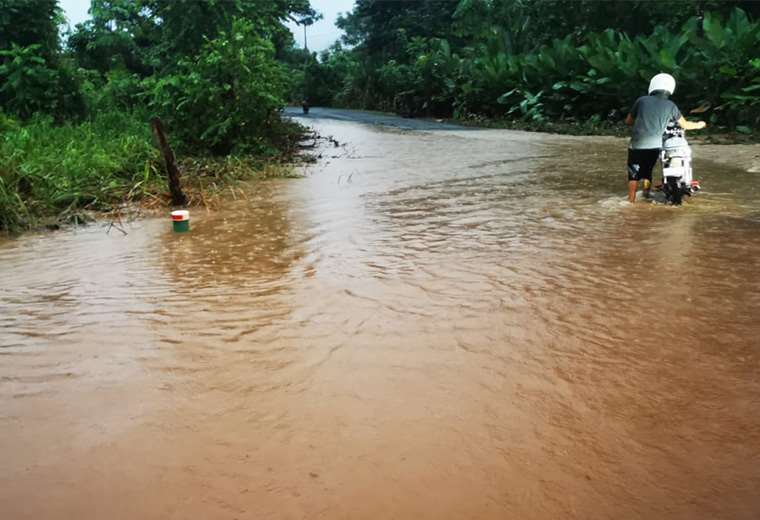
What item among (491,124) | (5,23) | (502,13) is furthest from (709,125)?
(5,23)

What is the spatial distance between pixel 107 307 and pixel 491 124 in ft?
62.9

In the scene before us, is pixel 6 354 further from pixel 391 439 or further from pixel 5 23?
pixel 5 23

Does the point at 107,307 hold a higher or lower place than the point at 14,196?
lower

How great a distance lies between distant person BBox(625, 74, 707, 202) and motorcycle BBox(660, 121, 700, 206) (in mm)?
113

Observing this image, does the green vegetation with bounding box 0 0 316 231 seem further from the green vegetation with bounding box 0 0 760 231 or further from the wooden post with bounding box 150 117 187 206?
the wooden post with bounding box 150 117 187 206

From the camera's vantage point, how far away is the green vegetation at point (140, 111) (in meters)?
8.25

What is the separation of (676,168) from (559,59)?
14532 mm

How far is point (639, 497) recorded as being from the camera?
2336 millimetres

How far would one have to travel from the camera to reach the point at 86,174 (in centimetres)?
867

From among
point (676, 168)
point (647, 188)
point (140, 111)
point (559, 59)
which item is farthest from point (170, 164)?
point (559, 59)

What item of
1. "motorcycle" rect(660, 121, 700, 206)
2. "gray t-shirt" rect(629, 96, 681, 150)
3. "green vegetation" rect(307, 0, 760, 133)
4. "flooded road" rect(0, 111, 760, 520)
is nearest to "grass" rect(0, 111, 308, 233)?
"flooded road" rect(0, 111, 760, 520)

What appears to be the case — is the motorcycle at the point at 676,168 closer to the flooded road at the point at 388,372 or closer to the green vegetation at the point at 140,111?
the flooded road at the point at 388,372

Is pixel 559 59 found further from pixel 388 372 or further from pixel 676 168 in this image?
pixel 388 372

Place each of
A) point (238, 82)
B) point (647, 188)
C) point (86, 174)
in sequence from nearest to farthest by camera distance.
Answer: point (647, 188), point (86, 174), point (238, 82)
